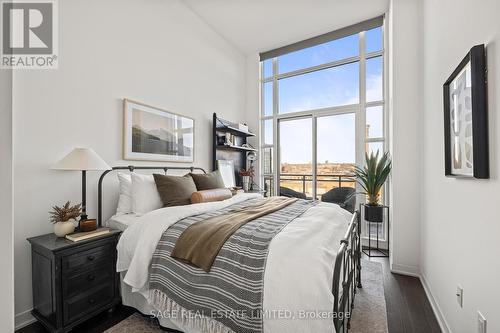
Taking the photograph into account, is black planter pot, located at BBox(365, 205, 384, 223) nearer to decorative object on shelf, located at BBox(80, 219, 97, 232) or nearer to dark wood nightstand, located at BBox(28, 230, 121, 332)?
dark wood nightstand, located at BBox(28, 230, 121, 332)

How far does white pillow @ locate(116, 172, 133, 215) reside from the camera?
2.27 meters

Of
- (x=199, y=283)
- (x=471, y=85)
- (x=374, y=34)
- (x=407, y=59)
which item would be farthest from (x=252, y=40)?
(x=199, y=283)

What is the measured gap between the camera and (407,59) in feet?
9.00

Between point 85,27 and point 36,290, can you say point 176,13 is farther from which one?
Answer: point 36,290

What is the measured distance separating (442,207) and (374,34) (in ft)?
10.5

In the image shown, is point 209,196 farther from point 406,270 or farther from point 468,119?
point 406,270

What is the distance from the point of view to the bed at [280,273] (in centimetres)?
109

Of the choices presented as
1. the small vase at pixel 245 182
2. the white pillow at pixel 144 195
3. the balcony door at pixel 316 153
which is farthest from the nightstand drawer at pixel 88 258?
the balcony door at pixel 316 153

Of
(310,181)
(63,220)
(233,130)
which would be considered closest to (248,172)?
(233,130)

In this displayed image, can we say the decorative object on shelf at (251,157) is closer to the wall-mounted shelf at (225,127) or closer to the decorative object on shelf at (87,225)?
the wall-mounted shelf at (225,127)

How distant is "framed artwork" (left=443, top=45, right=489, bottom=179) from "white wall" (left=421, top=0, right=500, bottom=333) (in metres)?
0.03

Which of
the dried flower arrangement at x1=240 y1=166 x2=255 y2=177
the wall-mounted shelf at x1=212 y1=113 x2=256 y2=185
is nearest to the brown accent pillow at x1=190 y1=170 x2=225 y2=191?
the wall-mounted shelf at x1=212 y1=113 x2=256 y2=185

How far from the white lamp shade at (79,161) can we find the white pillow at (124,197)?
1.34ft

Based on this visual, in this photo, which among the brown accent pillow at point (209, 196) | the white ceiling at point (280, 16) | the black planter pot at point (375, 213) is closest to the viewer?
the brown accent pillow at point (209, 196)
